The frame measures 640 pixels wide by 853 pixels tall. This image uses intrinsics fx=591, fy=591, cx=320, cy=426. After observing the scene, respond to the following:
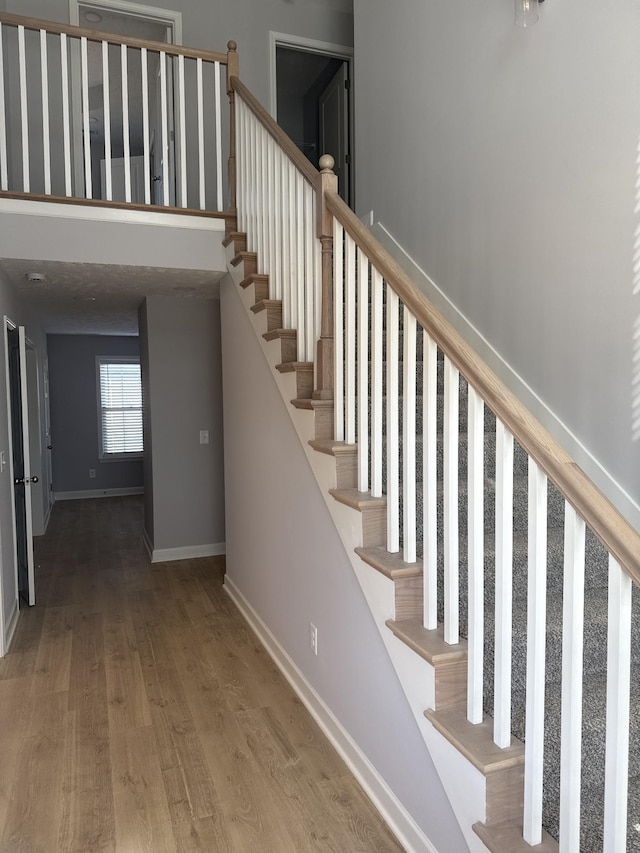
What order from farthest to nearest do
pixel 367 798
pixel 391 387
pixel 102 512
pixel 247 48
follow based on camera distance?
pixel 102 512 < pixel 247 48 < pixel 367 798 < pixel 391 387

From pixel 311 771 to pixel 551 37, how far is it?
10.7ft

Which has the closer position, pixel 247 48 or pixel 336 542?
pixel 336 542

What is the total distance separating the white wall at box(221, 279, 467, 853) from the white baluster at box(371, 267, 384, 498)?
0.44 metres

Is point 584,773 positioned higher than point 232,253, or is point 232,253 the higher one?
point 232,253

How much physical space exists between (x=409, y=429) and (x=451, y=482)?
9.4 inches

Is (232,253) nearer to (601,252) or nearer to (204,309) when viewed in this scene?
(204,309)

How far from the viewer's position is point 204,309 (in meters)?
5.07

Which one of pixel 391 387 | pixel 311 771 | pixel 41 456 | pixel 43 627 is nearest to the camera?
pixel 391 387

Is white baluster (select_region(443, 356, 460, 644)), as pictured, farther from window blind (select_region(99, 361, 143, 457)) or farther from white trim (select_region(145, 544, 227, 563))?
window blind (select_region(99, 361, 143, 457))

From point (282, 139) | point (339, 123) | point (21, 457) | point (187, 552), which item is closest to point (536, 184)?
point (282, 139)

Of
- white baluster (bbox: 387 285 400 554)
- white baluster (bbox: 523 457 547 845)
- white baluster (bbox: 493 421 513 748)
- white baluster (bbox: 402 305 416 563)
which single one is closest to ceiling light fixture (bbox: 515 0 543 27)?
white baluster (bbox: 387 285 400 554)

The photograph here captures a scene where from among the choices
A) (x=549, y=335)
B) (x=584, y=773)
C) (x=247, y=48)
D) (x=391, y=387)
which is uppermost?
(x=247, y=48)

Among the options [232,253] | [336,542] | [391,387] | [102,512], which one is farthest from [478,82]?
[102,512]

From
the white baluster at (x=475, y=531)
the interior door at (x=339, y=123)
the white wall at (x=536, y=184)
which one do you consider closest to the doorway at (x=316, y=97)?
the interior door at (x=339, y=123)
